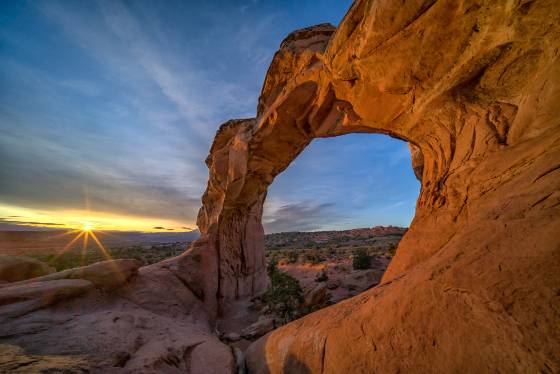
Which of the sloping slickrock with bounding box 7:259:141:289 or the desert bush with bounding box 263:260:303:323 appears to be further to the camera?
the desert bush with bounding box 263:260:303:323

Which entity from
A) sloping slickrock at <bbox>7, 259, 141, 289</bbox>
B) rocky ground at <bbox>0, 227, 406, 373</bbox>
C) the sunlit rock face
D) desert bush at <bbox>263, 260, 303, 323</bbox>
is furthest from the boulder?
the sunlit rock face

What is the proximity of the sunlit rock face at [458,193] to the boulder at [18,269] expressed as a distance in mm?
9541

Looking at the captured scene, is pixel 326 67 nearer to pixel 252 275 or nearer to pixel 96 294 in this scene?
pixel 96 294

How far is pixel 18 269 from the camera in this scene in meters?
8.12

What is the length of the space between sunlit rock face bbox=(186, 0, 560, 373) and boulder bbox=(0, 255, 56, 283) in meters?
9.54

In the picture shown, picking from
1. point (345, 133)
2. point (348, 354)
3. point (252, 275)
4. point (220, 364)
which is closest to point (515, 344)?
point (348, 354)

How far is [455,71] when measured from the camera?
3.69 metres

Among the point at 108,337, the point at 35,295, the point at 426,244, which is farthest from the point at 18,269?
the point at 426,244

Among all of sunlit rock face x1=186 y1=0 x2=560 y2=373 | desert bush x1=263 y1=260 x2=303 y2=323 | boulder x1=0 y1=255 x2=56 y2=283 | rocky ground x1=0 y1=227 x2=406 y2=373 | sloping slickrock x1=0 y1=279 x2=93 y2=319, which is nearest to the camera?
sunlit rock face x1=186 y1=0 x2=560 y2=373

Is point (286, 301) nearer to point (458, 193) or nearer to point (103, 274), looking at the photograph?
point (103, 274)

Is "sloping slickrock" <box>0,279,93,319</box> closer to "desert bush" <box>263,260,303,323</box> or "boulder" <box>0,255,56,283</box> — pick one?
"boulder" <box>0,255,56,283</box>

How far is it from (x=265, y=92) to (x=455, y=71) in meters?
6.68

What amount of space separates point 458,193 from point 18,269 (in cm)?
1349

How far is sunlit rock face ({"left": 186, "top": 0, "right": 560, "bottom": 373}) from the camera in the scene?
6.13ft
